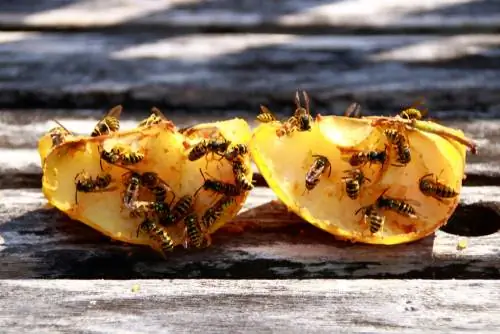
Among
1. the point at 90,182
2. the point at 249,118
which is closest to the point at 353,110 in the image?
the point at 249,118

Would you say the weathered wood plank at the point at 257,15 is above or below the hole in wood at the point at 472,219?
above

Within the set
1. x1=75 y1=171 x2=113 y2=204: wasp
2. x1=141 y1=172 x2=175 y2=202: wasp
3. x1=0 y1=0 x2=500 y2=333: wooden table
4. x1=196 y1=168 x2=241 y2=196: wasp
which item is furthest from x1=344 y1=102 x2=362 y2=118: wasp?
x1=75 y1=171 x2=113 y2=204: wasp

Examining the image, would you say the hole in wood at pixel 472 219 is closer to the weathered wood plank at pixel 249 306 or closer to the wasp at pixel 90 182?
the weathered wood plank at pixel 249 306

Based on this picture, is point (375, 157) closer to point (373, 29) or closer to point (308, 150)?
point (308, 150)

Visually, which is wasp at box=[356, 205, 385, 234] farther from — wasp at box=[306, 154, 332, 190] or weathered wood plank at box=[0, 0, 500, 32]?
weathered wood plank at box=[0, 0, 500, 32]

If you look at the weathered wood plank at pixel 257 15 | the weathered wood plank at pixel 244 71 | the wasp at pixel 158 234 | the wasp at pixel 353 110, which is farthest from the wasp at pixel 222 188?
the weathered wood plank at pixel 257 15
